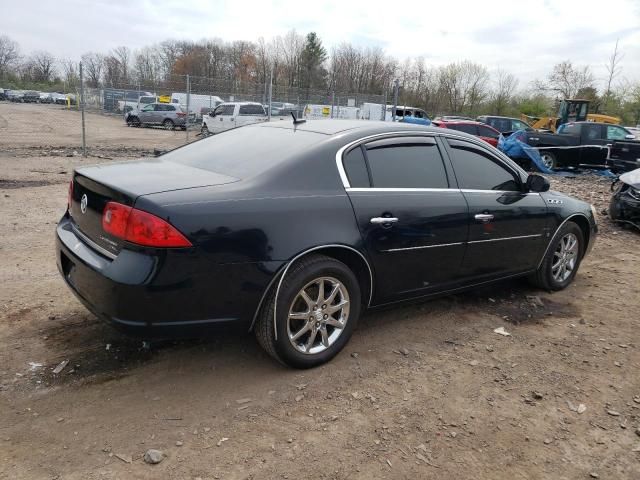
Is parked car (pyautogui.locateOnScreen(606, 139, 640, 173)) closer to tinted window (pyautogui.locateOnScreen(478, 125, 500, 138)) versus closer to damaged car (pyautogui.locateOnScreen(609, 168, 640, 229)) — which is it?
tinted window (pyautogui.locateOnScreen(478, 125, 500, 138))

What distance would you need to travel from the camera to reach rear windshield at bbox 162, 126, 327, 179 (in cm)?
327

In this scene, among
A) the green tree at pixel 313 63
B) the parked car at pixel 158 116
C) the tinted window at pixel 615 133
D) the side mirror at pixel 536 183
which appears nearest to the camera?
the side mirror at pixel 536 183

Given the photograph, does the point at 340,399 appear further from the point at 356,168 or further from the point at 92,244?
the point at 92,244

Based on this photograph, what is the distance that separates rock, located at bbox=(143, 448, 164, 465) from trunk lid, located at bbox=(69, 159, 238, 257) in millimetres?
1050

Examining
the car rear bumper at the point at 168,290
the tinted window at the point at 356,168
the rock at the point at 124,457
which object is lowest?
the rock at the point at 124,457

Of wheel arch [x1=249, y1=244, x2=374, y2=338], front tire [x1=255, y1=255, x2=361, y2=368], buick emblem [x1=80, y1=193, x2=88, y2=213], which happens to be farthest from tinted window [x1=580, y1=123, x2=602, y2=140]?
buick emblem [x1=80, y1=193, x2=88, y2=213]

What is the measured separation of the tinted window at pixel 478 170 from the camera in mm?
4070

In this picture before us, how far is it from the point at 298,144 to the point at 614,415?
8.40 ft

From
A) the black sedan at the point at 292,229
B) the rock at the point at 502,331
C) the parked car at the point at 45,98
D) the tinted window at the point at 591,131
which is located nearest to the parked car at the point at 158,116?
the tinted window at the point at 591,131

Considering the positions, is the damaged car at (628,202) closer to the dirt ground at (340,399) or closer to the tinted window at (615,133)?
the dirt ground at (340,399)

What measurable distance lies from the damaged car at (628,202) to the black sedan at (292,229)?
4606 mm

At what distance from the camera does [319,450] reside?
8.43 ft

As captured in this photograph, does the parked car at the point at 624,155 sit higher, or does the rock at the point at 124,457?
the parked car at the point at 624,155

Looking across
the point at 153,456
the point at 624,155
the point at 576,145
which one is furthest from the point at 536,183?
the point at 576,145
